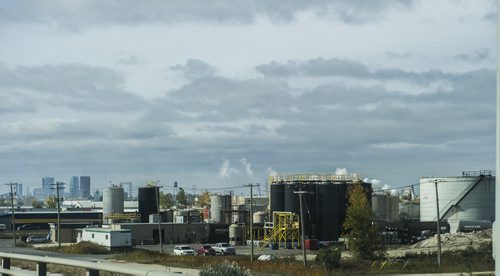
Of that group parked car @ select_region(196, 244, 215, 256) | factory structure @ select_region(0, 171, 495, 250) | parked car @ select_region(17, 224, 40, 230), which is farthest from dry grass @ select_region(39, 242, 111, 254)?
parked car @ select_region(17, 224, 40, 230)

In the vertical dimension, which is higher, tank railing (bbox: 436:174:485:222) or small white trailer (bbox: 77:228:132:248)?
tank railing (bbox: 436:174:485:222)

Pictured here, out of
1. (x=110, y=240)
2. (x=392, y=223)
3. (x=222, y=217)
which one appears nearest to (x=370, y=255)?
(x=110, y=240)

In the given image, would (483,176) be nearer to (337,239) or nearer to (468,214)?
(468,214)

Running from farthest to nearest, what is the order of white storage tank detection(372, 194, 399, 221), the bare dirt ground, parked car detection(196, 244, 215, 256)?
white storage tank detection(372, 194, 399, 221)
the bare dirt ground
parked car detection(196, 244, 215, 256)

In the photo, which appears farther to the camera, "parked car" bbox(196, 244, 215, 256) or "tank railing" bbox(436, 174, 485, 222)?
"tank railing" bbox(436, 174, 485, 222)

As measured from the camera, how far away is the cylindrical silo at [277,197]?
110 meters

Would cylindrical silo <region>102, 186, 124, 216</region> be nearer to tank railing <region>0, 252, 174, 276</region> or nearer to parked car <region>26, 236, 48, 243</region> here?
parked car <region>26, 236, 48, 243</region>

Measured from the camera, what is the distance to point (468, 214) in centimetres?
11156

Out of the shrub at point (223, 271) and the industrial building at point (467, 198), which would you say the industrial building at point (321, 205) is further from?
the shrub at point (223, 271)

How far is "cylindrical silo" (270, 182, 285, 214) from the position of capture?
110m

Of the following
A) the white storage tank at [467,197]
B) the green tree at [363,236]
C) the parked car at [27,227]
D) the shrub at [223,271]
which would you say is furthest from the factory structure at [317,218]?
the shrub at [223,271]

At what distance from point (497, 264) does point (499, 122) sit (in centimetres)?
91

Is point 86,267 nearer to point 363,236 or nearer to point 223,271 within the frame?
point 223,271

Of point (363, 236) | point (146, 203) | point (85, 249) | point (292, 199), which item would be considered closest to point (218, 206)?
point (146, 203)
